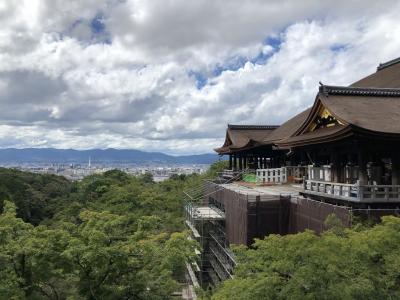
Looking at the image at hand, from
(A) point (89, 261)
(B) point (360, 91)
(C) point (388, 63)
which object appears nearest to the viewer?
(A) point (89, 261)

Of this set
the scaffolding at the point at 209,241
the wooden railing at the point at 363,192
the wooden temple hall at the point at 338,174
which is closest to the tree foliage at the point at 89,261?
the wooden temple hall at the point at 338,174

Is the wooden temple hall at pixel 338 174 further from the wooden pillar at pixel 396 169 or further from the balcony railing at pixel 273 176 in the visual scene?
the balcony railing at pixel 273 176

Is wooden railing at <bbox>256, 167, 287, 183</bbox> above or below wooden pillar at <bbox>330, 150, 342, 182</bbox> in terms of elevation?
below

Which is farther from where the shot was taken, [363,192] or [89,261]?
[363,192]

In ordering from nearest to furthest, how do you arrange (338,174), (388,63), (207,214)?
(338,174)
(207,214)
(388,63)

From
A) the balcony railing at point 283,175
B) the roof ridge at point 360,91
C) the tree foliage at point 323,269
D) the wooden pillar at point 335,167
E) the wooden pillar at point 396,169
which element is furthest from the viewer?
the balcony railing at point 283,175

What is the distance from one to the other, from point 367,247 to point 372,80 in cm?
2053

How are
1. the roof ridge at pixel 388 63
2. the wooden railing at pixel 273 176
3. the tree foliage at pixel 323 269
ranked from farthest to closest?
the roof ridge at pixel 388 63 → the wooden railing at pixel 273 176 → the tree foliage at pixel 323 269

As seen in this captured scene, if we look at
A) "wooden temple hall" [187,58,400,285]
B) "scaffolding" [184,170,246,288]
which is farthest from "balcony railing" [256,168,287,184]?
"scaffolding" [184,170,246,288]

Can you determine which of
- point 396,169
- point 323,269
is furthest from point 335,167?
point 323,269

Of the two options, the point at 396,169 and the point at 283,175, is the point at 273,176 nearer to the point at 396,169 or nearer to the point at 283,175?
the point at 283,175

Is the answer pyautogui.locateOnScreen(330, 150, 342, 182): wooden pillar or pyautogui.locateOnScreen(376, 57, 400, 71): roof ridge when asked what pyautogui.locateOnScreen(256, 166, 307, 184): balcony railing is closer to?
pyautogui.locateOnScreen(330, 150, 342, 182): wooden pillar

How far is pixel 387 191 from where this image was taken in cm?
1314

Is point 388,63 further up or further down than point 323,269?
further up
